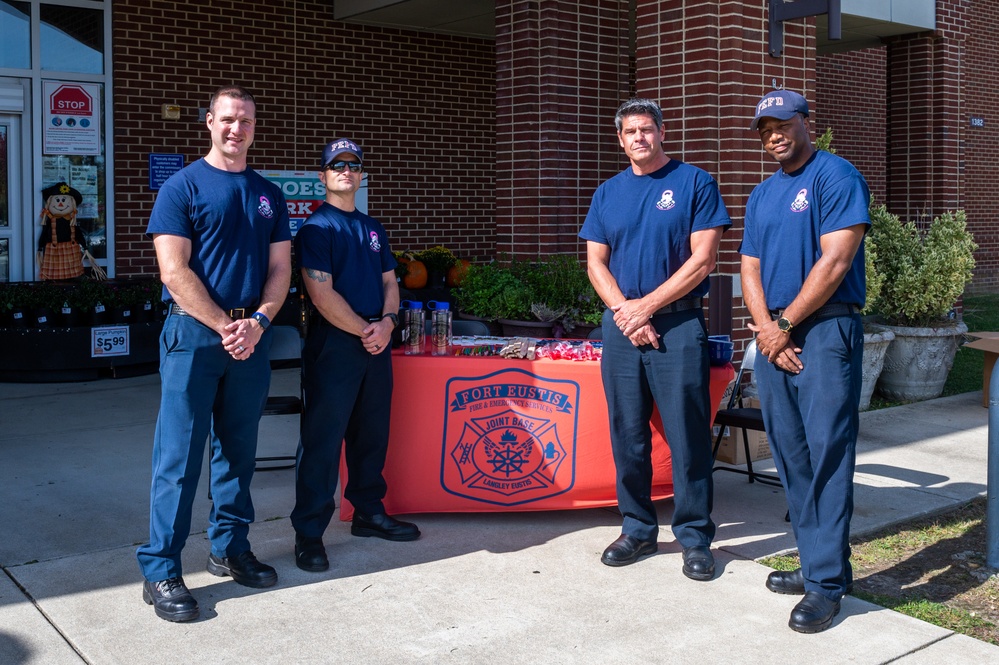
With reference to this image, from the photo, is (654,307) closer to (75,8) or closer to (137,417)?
(137,417)

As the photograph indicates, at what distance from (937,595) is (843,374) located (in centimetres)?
120

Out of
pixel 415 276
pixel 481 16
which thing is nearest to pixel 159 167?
pixel 415 276

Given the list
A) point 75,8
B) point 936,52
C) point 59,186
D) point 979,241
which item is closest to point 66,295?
point 59,186

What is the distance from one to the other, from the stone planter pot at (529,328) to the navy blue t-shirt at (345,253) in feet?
9.12

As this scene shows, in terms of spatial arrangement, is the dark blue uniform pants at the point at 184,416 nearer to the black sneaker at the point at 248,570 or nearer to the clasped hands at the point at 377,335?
the black sneaker at the point at 248,570

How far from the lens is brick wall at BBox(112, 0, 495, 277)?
10.7m

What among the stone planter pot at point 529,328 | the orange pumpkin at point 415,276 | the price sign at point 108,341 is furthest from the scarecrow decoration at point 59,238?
the stone planter pot at point 529,328

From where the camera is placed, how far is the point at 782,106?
13.8 feet

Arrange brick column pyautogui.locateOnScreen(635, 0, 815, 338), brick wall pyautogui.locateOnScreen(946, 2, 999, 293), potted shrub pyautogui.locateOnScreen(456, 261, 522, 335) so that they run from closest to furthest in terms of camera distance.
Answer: brick column pyautogui.locateOnScreen(635, 0, 815, 338) < potted shrub pyautogui.locateOnScreen(456, 261, 522, 335) < brick wall pyautogui.locateOnScreen(946, 2, 999, 293)

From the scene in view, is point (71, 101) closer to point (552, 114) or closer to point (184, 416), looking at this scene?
point (552, 114)

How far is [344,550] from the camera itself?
16.4 feet

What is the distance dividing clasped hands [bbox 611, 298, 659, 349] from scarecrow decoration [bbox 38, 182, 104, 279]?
7.05 meters

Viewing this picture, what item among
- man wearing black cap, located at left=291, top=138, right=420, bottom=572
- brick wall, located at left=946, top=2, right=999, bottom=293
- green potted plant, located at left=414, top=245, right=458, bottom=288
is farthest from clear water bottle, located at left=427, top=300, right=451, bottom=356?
brick wall, located at left=946, top=2, right=999, bottom=293

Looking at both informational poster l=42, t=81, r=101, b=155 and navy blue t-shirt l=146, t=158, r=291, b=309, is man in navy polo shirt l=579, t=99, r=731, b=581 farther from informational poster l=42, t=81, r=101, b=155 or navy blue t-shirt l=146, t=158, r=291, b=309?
informational poster l=42, t=81, r=101, b=155
